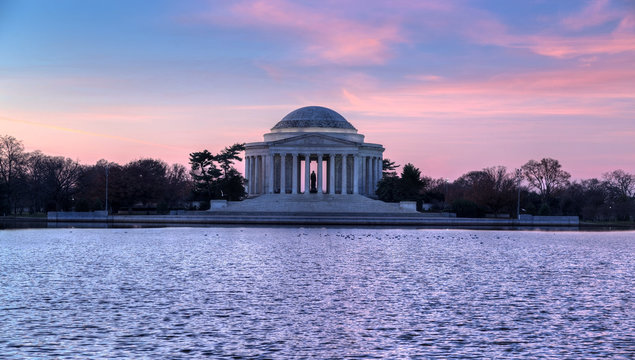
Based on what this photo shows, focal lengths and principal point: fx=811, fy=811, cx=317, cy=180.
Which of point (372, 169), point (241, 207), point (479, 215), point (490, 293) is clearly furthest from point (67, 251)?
point (372, 169)

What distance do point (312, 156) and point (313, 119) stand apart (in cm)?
673

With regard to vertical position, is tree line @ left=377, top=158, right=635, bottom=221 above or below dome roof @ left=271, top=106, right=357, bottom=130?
below

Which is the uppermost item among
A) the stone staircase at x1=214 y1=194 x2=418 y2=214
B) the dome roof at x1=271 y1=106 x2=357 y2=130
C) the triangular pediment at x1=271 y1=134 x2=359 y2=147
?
the dome roof at x1=271 y1=106 x2=357 y2=130

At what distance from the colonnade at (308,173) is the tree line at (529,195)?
626 centimetres

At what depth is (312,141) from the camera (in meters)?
129

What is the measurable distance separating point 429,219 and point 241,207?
89.2 ft

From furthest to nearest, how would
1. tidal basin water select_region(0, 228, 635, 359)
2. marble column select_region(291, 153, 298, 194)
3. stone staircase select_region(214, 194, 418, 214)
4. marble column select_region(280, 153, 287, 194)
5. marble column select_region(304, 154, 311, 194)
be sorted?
marble column select_region(291, 153, 298, 194) → marble column select_region(304, 154, 311, 194) → marble column select_region(280, 153, 287, 194) → stone staircase select_region(214, 194, 418, 214) → tidal basin water select_region(0, 228, 635, 359)

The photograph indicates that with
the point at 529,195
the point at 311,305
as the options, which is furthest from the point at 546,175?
the point at 311,305

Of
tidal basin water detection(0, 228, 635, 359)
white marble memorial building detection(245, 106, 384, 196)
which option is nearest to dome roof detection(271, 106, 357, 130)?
white marble memorial building detection(245, 106, 384, 196)

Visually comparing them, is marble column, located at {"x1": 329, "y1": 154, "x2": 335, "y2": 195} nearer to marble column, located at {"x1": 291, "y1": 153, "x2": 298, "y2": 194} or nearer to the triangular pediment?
the triangular pediment

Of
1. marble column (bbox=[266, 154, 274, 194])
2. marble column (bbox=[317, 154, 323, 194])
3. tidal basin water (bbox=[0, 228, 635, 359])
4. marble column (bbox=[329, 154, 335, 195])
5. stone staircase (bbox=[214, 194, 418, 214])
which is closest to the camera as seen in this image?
tidal basin water (bbox=[0, 228, 635, 359])

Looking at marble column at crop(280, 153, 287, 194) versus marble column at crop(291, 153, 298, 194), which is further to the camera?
marble column at crop(291, 153, 298, 194)

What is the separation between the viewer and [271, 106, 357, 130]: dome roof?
13662 centimetres

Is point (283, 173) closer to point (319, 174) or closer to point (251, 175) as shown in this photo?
point (319, 174)
